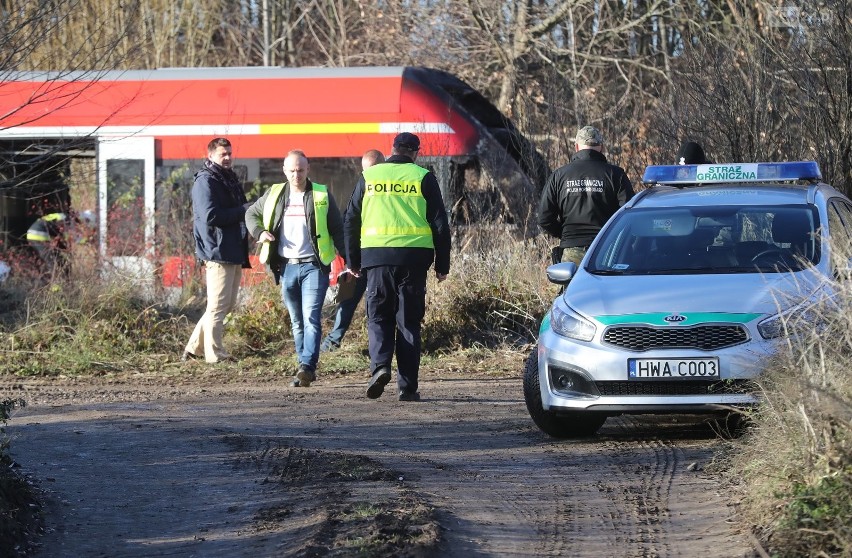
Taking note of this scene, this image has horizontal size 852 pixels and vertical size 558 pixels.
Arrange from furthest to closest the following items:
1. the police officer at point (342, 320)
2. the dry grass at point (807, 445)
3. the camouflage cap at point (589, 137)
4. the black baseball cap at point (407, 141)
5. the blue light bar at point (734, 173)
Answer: the police officer at point (342, 320) < the camouflage cap at point (589, 137) < the black baseball cap at point (407, 141) < the blue light bar at point (734, 173) < the dry grass at point (807, 445)

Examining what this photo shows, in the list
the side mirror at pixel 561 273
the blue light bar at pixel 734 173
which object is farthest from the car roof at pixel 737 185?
the side mirror at pixel 561 273

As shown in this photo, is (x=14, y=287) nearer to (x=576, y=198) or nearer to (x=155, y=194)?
(x=155, y=194)

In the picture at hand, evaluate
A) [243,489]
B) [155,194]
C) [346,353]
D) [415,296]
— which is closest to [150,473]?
[243,489]

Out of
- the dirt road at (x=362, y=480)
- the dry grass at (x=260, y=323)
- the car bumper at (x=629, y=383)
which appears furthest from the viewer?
the dry grass at (x=260, y=323)

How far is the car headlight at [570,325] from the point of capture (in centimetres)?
793

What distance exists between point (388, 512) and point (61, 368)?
24.1ft

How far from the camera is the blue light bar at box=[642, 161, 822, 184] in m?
9.36

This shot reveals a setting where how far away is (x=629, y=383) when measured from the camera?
775 cm

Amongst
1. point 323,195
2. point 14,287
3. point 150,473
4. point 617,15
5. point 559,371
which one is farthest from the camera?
Answer: point 617,15

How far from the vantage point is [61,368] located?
12.6m

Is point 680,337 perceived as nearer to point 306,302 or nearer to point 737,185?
point 737,185

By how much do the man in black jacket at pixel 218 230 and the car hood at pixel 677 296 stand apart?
15.3 ft

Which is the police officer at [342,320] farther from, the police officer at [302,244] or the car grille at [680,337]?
the car grille at [680,337]

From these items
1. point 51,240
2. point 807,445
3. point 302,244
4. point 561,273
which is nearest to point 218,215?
point 302,244
